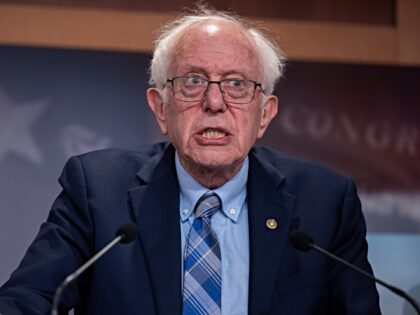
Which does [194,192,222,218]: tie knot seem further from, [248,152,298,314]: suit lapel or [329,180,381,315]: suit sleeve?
[329,180,381,315]: suit sleeve

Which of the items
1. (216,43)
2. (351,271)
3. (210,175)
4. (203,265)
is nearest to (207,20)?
(216,43)

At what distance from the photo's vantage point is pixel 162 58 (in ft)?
7.48

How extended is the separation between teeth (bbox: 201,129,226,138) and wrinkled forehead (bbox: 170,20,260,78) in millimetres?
171

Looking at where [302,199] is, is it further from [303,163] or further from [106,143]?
[106,143]

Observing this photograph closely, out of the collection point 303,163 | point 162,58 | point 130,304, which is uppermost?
point 162,58

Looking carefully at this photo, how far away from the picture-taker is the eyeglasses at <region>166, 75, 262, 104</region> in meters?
2.17

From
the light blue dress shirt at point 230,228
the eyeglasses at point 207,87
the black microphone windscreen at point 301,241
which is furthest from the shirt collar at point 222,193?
the black microphone windscreen at point 301,241

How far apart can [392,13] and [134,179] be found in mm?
1446

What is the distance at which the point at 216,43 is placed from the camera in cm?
219

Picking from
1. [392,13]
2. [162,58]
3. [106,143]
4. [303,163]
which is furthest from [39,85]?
[392,13]

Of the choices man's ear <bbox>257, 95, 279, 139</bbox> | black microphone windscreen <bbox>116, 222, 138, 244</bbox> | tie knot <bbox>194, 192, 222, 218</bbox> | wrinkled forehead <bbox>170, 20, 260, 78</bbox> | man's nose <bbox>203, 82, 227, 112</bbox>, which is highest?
wrinkled forehead <bbox>170, 20, 260, 78</bbox>

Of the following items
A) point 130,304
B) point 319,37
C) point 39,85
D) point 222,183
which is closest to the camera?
point 130,304

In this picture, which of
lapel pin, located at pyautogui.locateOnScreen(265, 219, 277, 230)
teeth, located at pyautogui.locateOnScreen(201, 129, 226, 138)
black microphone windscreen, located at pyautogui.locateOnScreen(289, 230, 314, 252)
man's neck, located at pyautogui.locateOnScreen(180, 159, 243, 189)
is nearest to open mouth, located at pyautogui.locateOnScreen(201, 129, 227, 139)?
teeth, located at pyautogui.locateOnScreen(201, 129, 226, 138)

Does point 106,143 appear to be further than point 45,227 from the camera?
Yes
